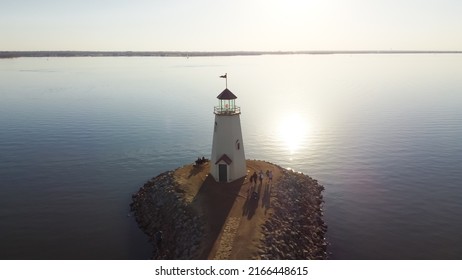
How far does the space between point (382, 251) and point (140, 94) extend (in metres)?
121

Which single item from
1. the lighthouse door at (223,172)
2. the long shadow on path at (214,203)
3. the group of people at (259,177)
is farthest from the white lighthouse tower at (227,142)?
the group of people at (259,177)

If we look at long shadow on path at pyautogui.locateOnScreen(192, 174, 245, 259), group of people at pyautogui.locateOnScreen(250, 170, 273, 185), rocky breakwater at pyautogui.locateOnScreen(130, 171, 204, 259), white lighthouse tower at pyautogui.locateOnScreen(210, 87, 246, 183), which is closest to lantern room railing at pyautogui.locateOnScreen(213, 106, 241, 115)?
white lighthouse tower at pyautogui.locateOnScreen(210, 87, 246, 183)

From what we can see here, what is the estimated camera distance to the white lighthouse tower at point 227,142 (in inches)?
1566

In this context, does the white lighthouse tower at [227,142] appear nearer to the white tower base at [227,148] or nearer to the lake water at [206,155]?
the white tower base at [227,148]

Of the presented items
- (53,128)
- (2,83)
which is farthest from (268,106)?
(2,83)

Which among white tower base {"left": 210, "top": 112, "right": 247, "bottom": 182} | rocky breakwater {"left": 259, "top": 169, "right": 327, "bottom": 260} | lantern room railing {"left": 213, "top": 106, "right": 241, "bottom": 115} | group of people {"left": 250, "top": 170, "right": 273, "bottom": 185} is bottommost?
rocky breakwater {"left": 259, "top": 169, "right": 327, "bottom": 260}

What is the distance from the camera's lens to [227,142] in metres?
40.0

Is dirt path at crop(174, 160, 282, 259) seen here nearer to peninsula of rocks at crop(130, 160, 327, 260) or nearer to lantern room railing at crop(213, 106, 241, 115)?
peninsula of rocks at crop(130, 160, 327, 260)

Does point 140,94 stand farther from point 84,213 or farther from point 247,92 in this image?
point 84,213

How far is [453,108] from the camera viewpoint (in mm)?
101188

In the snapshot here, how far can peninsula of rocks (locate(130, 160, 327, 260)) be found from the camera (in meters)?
29.4

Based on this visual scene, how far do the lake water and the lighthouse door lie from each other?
10.7 m

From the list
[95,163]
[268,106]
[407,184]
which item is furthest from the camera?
[268,106]

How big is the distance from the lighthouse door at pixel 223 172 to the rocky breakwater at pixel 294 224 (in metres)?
5.67
